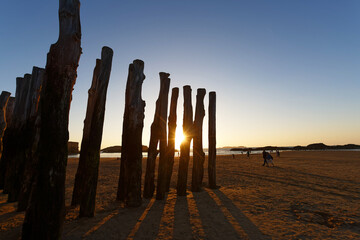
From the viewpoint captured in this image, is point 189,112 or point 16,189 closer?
point 16,189

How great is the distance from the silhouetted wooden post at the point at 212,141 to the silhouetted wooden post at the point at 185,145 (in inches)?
46.8

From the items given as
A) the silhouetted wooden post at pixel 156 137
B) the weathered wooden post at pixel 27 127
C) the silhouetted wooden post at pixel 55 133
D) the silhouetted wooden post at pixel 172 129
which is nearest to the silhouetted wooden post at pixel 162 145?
the silhouetted wooden post at pixel 156 137

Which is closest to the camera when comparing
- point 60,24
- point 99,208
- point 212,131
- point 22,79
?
point 60,24

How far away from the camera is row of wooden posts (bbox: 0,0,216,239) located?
2.88 m

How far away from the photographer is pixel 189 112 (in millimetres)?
6926

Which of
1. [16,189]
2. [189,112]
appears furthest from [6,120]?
[189,112]

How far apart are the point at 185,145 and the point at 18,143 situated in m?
5.43

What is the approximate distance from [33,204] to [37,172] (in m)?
0.46

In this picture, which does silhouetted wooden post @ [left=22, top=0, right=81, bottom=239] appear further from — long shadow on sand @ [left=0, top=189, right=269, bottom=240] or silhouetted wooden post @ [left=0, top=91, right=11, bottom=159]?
silhouetted wooden post @ [left=0, top=91, right=11, bottom=159]

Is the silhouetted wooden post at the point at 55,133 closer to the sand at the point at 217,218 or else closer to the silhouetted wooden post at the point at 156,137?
the sand at the point at 217,218

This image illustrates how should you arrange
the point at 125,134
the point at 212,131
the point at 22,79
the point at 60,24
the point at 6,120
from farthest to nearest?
the point at 6,120 < the point at 212,131 < the point at 22,79 < the point at 125,134 < the point at 60,24

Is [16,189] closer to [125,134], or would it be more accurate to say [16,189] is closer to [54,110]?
[125,134]

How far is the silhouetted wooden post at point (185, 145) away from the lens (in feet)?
21.0

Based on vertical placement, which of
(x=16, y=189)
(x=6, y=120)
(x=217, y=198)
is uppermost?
(x=6, y=120)
